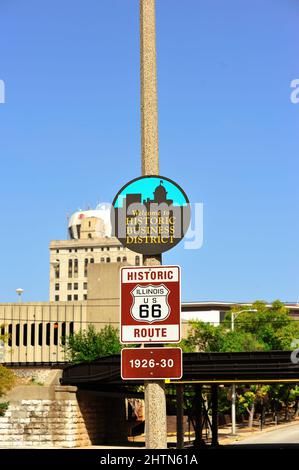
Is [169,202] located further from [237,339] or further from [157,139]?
[237,339]

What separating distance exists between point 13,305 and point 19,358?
8.06m

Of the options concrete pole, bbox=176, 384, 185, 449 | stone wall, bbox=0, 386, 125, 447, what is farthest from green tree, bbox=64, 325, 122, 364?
concrete pole, bbox=176, 384, 185, 449

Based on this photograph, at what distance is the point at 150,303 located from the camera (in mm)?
9602

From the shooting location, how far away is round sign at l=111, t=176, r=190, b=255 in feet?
30.4

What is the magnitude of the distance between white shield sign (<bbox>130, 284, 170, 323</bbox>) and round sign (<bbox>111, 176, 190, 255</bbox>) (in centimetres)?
46

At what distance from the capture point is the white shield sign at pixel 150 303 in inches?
376

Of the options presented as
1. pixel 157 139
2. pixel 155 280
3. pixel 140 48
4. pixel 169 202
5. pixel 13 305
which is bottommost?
pixel 155 280

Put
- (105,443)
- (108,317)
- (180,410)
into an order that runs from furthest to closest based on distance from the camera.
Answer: (108,317) → (105,443) → (180,410)

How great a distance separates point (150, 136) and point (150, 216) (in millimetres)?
1955

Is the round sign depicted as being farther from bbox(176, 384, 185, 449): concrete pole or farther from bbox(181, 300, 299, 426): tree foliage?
bbox(181, 300, 299, 426): tree foliage

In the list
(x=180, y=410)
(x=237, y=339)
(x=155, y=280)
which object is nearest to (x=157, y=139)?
(x=155, y=280)

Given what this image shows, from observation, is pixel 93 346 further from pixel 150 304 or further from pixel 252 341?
pixel 150 304

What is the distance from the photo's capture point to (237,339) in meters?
88.1
